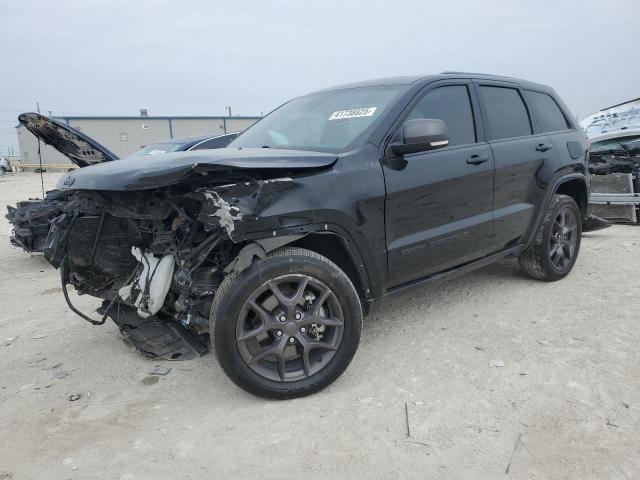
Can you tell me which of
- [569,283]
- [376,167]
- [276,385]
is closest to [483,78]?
[376,167]

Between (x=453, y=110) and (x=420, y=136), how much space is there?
913 mm

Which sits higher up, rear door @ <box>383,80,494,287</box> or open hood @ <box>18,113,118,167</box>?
open hood @ <box>18,113,118,167</box>

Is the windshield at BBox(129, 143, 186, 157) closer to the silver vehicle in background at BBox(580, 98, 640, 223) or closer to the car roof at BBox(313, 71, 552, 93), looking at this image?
the car roof at BBox(313, 71, 552, 93)

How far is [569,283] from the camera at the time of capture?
15.3ft

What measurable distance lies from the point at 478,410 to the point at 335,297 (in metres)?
0.98

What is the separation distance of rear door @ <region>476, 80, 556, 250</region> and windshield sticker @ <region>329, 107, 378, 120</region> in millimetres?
1154

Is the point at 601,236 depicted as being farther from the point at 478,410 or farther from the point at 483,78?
A: the point at 478,410

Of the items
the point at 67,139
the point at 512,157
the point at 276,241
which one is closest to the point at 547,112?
the point at 512,157

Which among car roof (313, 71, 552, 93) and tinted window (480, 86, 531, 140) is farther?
tinted window (480, 86, 531, 140)

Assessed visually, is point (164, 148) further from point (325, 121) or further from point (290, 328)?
point (290, 328)

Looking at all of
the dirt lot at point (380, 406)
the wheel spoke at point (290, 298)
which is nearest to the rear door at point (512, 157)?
the dirt lot at point (380, 406)

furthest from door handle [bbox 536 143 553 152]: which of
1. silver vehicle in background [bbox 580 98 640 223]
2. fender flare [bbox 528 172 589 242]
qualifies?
silver vehicle in background [bbox 580 98 640 223]

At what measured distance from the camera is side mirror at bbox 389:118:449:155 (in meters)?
3.00

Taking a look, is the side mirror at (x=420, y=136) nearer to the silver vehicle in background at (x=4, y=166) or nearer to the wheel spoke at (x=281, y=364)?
the wheel spoke at (x=281, y=364)
